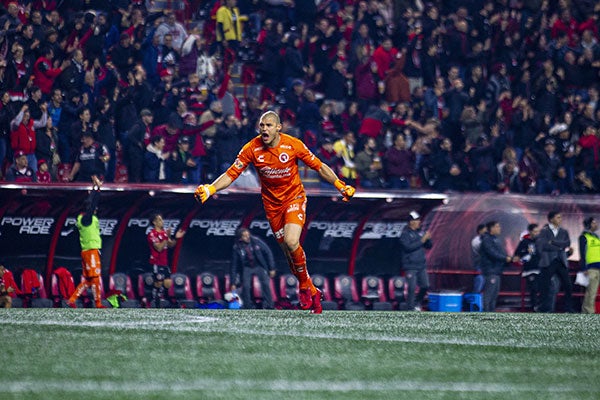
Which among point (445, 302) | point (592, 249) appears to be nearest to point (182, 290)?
point (445, 302)

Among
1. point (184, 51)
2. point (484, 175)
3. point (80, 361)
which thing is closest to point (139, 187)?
point (184, 51)

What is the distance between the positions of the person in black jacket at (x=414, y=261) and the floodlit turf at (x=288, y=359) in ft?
24.5

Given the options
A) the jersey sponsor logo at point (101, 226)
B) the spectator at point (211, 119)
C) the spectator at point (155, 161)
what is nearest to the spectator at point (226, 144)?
the spectator at point (211, 119)

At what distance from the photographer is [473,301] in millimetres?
19969

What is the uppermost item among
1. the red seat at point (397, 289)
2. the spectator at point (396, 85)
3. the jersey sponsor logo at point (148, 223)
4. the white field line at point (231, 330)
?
the spectator at point (396, 85)

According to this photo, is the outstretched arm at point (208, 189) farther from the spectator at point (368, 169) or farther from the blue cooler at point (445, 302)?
the spectator at point (368, 169)

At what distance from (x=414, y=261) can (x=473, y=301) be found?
47.8 inches

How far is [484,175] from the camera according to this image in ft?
71.8

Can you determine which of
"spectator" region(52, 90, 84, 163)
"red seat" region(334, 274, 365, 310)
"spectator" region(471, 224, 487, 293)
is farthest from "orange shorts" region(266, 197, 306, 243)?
"spectator" region(471, 224, 487, 293)

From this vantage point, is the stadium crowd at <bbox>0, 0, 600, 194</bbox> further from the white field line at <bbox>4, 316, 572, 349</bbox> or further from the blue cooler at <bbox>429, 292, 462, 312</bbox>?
the white field line at <bbox>4, 316, 572, 349</bbox>

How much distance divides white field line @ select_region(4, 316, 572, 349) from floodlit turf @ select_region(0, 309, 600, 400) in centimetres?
1

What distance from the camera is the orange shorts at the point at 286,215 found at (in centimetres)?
1312

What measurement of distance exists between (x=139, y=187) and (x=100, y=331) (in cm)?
860

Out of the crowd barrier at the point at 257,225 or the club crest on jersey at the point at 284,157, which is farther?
the crowd barrier at the point at 257,225
